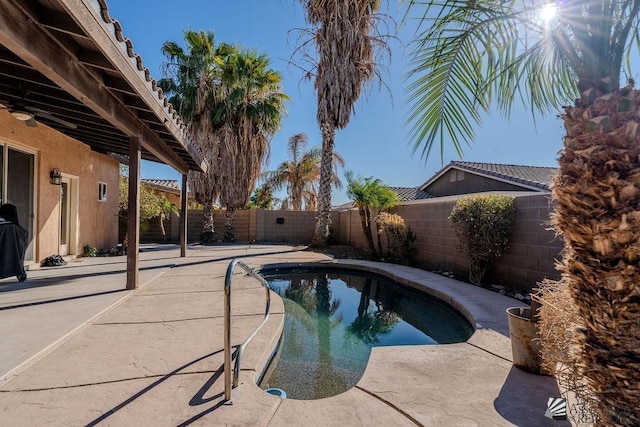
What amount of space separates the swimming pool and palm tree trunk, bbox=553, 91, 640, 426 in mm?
2333

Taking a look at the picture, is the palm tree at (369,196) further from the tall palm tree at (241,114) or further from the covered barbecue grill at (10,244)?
the covered barbecue grill at (10,244)

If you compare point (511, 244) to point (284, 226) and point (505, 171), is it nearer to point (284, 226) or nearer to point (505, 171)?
point (505, 171)

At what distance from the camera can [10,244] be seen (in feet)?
17.6

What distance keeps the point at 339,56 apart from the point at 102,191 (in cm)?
933

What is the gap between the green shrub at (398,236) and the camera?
10.5m

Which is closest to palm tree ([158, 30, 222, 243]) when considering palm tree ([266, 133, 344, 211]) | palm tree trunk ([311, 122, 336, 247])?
palm tree trunk ([311, 122, 336, 247])

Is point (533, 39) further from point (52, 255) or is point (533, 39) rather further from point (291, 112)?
point (291, 112)

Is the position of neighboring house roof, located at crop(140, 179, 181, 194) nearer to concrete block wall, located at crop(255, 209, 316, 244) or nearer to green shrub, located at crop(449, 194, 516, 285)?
concrete block wall, located at crop(255, 209, 316, 244)

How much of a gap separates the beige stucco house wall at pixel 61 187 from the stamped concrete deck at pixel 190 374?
9.32 ft

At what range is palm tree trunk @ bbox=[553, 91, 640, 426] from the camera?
1614 mm

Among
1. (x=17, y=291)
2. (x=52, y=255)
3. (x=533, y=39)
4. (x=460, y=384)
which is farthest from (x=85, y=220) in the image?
(x=533, y=39)

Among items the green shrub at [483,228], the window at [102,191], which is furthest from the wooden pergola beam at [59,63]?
the green shrub at [483,228]

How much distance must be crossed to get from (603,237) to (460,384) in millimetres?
1824

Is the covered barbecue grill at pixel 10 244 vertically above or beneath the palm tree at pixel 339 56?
beneath
